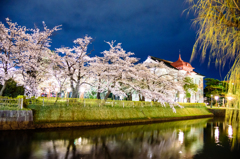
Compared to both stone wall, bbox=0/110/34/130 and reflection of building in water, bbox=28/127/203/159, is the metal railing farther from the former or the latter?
reflection of building in water, bbox=28/127/203/159

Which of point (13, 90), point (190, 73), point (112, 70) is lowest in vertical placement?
point (13, 90)

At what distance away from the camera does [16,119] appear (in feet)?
46.7

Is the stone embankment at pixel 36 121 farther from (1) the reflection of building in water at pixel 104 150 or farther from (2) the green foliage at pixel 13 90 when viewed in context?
(2) the green foliage at pixel 13 90

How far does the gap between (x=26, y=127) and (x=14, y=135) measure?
222 centimetres

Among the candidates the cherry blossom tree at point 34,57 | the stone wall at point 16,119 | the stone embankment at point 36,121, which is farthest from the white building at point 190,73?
the stone wall at point 16,119

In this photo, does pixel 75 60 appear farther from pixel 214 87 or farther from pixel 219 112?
pixel 214 87

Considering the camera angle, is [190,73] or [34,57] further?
[190,73]

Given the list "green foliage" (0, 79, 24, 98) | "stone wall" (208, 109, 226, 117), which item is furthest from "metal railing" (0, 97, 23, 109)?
"stone wall" (208, 109, 226, 117)

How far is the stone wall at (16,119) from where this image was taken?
1375 centimetres

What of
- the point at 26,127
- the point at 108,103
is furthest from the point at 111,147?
the point at 108,103

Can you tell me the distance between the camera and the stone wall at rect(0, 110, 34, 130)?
1375 centimetres

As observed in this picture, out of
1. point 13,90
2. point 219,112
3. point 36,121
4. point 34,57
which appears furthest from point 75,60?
point 219,112

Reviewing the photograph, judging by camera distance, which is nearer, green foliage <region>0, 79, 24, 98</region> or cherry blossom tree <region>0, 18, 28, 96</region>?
cherry blossom tree <region>0, 18, 28, 96</region>

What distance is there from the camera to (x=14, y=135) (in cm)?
1251
